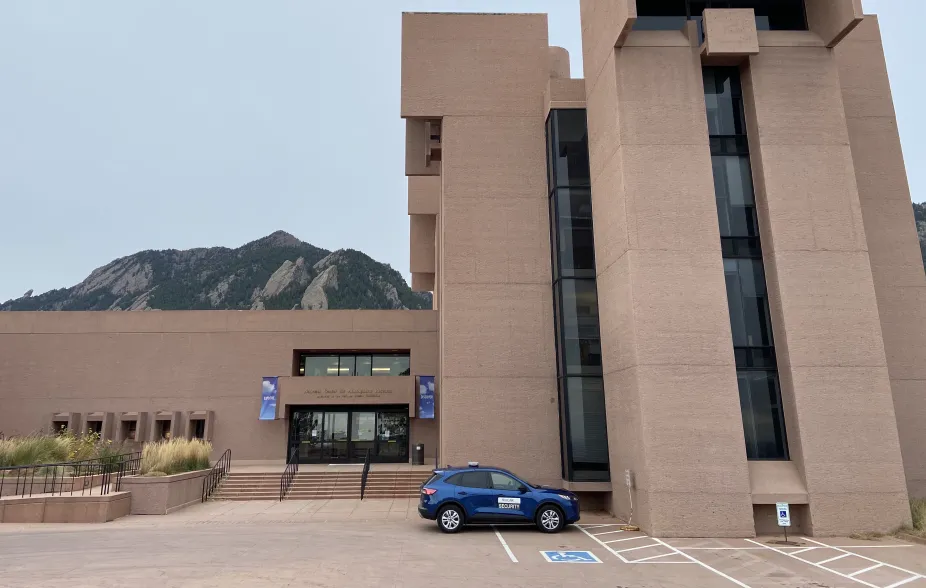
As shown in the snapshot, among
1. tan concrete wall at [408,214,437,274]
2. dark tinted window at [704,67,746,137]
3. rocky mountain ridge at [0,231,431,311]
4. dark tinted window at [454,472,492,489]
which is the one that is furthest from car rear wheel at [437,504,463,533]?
rocky mountain ridge at [0,231,431,311]

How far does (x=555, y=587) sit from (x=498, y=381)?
8904 mm

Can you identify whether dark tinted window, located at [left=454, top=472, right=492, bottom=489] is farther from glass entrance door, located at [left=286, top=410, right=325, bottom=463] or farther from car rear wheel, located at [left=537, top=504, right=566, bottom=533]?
glass entrance door, located at [left=286, top=410, right=325, bottom=463]

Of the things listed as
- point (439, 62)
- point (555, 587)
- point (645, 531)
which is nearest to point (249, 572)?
point (555, 587)

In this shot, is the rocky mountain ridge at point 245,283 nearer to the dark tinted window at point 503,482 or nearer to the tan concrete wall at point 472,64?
the tan concrete wall at point 472,64

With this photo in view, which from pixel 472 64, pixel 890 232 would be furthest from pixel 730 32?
pixel 472 64

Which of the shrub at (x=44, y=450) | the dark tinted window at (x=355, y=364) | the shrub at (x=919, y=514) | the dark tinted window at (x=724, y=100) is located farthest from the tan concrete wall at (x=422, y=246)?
the shrub at (x=919, y=514)

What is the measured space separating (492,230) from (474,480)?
26.9ft

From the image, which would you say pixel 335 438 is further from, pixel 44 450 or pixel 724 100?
pixel 724 100

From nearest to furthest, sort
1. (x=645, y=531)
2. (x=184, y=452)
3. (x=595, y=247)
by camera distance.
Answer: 1. (x=645, y=531)
2. (x=595, y=247)
3. (x=184, y=452)

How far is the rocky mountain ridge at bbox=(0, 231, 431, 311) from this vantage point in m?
105

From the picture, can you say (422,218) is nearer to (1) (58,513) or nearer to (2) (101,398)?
(2) (101,398)

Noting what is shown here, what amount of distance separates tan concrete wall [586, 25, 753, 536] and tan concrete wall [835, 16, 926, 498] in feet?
18.9

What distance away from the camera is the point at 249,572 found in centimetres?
932

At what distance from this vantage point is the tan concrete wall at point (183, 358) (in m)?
25.4
